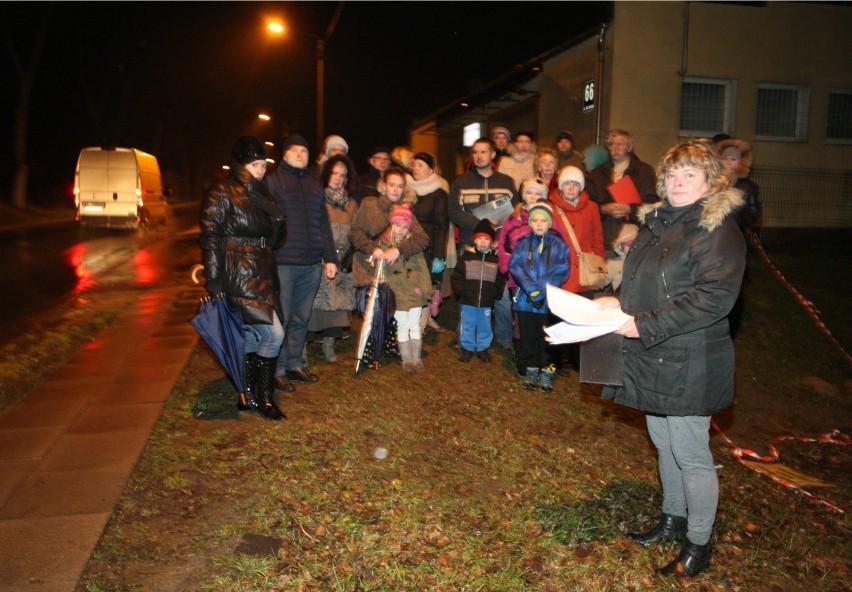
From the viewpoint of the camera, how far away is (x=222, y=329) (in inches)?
198

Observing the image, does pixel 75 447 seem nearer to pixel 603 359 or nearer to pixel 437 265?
pixel 603 359

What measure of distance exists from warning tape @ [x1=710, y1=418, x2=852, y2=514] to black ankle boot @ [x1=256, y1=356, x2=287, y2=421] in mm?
3836

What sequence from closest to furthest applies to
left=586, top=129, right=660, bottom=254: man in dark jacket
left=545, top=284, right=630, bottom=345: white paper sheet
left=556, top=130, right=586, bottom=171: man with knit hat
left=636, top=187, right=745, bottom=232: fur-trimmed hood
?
left=636, top=187, right=745, bottom=232: fur-trimmed hood, left=545, top=284, right=630, bottom=345: white paper sheet, left=586, top=129, right=660, bottom=254: man in dark jacket, left=556, top=130, right=586, bottom=171: man with knit hat

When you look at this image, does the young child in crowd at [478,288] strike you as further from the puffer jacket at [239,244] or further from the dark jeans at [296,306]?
the puffer jacket at [239,244]

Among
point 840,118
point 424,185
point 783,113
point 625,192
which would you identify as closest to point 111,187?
point 424,185

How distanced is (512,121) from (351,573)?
2261 centimetres

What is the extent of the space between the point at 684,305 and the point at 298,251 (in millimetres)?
3541

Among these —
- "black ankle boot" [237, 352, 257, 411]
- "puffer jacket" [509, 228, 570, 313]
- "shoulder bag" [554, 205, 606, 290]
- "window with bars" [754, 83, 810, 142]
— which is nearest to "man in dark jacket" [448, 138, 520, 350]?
"shoulder bag" [554, 205, 606, 290]

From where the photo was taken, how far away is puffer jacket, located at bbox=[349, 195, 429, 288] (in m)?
6.57

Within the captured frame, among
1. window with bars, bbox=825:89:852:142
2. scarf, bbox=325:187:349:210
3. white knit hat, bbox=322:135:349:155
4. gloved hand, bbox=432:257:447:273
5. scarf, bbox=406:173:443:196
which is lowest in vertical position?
gloved hand, bbox=432:257:447:273

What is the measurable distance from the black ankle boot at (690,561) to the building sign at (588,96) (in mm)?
14895

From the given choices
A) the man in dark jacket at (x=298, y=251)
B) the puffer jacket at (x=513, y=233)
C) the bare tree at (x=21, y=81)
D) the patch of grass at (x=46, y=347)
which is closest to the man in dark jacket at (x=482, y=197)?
the puffer jacket at (x=513, y=233)

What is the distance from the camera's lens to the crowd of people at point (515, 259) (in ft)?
10.7

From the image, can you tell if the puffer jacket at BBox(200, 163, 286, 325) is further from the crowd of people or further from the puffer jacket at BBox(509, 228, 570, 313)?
the puffer jacket at BBox(509, 228, 570, 313)
